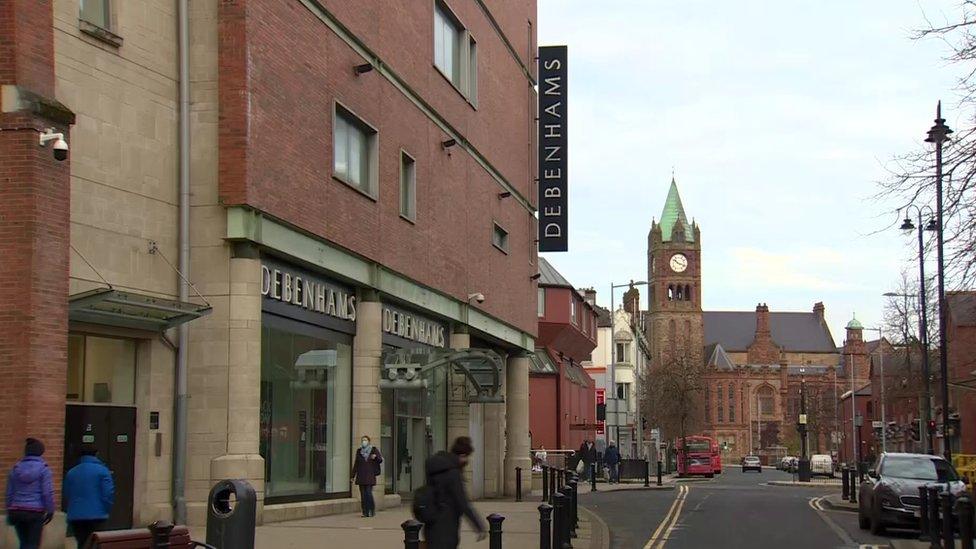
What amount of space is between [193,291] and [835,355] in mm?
A: 188560

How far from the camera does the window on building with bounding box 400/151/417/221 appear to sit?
27.1 m

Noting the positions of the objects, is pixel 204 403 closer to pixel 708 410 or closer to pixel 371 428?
pixel 371 428

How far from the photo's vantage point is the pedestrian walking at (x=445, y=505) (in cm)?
1098

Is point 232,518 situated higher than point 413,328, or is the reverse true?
point 413,328

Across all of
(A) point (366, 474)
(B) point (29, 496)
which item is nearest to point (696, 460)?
(A) point (366, 474)

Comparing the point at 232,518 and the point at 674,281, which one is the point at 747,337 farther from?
the point at 232,518

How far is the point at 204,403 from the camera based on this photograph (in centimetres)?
1888

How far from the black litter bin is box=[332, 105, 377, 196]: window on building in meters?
10.8

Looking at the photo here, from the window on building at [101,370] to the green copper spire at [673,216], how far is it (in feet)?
541

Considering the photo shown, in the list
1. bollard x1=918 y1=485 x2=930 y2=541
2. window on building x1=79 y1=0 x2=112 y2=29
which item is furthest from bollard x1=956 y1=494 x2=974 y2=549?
window on building x1=79 y1=0 x2=112 y2=29

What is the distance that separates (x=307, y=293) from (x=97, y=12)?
6567 mm

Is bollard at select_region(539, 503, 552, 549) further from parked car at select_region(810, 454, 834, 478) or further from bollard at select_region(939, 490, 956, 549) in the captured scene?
parked car at select_region(810, 454, 834, 478)

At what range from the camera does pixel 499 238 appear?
3625 centimetres

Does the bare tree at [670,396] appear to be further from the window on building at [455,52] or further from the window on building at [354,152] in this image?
the window on building at [354,152]
